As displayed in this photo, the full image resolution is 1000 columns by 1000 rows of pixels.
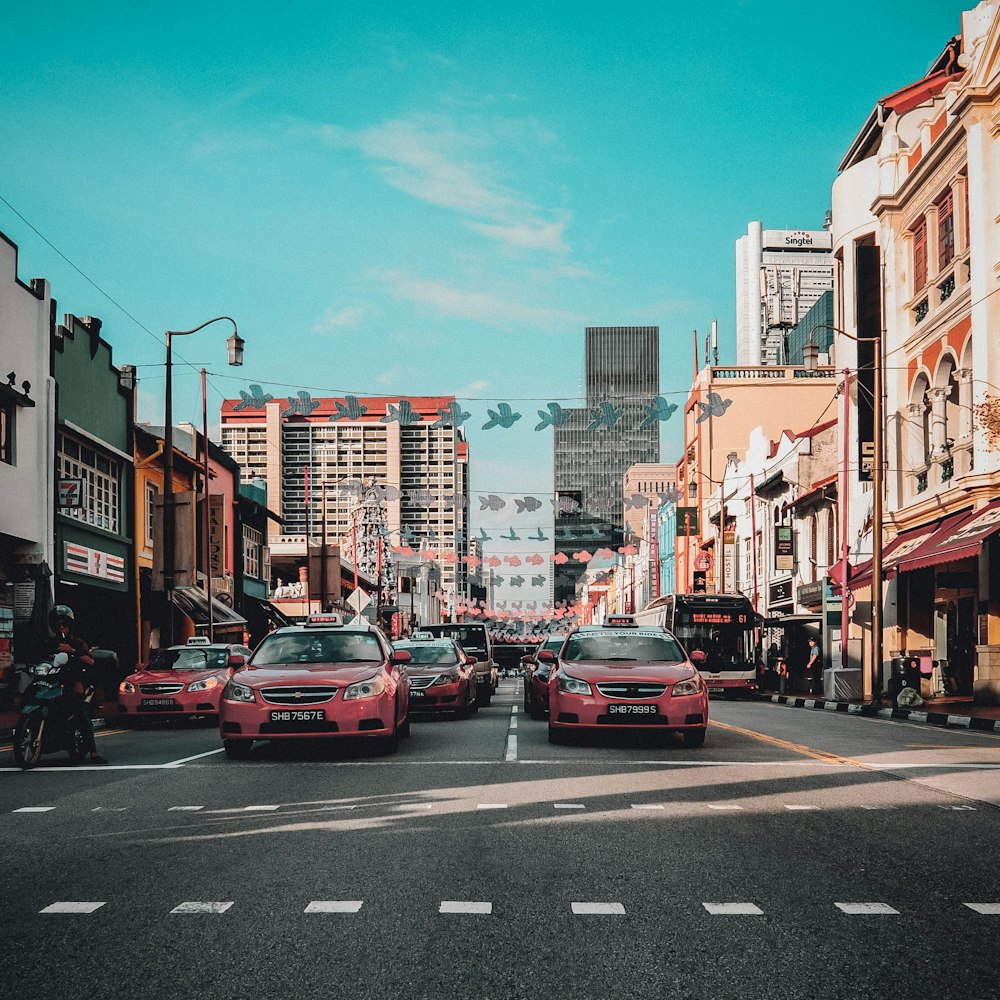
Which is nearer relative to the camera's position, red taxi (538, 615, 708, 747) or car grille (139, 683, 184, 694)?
red taxi (538, 615, 708, 747)

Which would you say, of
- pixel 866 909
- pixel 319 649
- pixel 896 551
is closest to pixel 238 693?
pixel 319 649

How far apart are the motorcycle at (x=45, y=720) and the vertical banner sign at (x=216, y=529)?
95.8 feet

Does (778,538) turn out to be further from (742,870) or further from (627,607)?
(627,607)

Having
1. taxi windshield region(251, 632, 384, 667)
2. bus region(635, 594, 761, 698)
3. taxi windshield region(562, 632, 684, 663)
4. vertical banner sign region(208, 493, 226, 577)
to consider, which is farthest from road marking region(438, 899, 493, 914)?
vertical banner sign region(208, 493, 226, 577)

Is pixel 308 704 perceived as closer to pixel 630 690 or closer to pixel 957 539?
pixel 630 690

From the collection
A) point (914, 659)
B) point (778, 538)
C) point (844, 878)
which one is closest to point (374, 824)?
point (844, 878)

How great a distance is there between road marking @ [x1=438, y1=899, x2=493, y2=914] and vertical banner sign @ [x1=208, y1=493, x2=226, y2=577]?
37215 millimetres

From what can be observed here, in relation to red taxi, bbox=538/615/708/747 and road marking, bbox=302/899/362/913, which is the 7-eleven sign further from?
road marking, bbox=302/899/362/913

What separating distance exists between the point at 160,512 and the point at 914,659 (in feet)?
58.5

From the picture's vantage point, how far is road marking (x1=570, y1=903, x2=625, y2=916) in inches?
237

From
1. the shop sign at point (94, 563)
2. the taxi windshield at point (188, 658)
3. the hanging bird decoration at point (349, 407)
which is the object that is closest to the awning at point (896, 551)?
the hanging bird decoration at point (349, 407)

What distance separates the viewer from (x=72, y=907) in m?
6.16

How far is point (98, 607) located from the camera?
34.3 metres

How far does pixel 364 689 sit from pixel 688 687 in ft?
13.2
